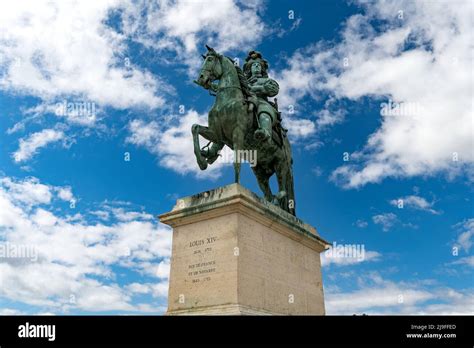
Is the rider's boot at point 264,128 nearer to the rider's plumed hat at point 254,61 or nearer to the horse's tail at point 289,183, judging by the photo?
the horse's tail at point 289,183

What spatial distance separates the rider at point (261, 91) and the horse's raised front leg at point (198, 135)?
47.6 inches

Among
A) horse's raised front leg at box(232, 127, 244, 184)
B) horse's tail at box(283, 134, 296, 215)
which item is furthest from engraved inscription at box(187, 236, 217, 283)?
horse's tail at box(283, 134, 296, 215)

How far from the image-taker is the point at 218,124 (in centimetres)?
1167

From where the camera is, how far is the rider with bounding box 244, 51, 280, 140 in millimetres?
11930

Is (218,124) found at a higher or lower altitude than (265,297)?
higher

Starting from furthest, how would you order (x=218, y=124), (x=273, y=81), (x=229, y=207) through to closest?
(x=273, y=81) → (x=218, y=124) → (x=229, y=207)

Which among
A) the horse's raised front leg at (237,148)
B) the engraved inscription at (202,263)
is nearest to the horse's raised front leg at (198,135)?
the horse's raised front leg at (237,148)

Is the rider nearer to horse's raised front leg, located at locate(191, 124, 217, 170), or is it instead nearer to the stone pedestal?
horse's raised front leg, located at locate(191, 124, 217, 170)

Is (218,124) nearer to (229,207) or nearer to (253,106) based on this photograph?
(253,106)

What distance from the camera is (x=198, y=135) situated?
11781mm
